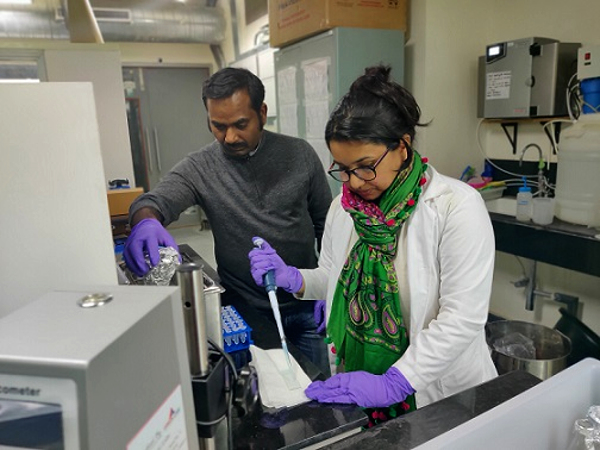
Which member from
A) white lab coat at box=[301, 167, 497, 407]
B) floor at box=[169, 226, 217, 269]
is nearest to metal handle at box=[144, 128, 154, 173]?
floor at box=[169, 226, 217, 269]

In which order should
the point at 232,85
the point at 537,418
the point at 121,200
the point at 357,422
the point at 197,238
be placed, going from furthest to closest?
the point at 197,238 → the point at 121,200 → the point at 232,85 → the point at 357,422 → the point at 537,418

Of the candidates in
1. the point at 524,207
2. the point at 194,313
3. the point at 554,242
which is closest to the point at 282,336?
the point at 194,313

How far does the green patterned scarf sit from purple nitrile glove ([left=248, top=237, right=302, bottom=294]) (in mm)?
171

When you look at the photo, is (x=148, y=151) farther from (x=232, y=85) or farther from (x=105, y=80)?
(x=232, y=85)

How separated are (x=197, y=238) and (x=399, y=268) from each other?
4.62m

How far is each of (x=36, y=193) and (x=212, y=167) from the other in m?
1.06

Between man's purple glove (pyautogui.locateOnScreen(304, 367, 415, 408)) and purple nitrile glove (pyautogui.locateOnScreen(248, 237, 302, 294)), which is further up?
purple nitrile glove (pyautogui.locateOnScreen(248, 237, 302, 294))

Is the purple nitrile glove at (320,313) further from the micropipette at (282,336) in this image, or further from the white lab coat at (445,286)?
the white lab coat at (445,286)

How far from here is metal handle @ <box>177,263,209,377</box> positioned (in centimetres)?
47

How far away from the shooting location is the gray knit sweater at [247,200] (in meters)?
1.60

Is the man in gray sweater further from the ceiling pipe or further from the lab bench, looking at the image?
the ceiling pipe

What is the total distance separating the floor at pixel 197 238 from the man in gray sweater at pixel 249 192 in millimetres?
2987

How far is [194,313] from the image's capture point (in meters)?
0.48

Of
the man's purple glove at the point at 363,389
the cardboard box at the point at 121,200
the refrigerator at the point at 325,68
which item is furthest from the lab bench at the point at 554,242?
the cardboard box at the point at 121,200
